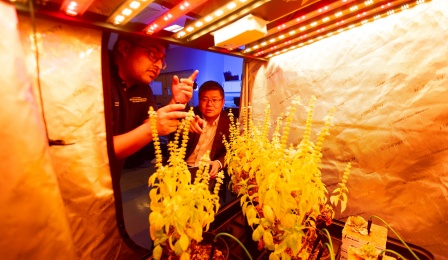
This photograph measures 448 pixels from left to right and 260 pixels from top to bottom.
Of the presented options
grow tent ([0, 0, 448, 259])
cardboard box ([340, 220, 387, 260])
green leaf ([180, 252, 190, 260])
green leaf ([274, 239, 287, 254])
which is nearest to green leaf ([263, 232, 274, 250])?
green leaf ([274, 239, 287, 254])

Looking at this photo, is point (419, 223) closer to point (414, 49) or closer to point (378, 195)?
point (378, 195)

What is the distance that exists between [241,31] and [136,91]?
1014mm

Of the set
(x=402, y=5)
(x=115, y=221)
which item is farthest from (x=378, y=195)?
(x=115, y=221)

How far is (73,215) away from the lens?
3.21ft

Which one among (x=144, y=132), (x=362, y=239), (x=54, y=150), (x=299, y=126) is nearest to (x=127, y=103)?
(x=144, y=132)

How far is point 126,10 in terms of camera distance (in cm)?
85

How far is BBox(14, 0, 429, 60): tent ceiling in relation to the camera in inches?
34.6

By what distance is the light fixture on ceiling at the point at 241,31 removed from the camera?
3.33ft

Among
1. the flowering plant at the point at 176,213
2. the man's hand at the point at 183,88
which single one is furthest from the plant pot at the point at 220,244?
the man's hand at the point at 183,88

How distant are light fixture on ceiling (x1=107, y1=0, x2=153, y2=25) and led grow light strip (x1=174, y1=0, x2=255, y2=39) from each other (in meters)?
0.29

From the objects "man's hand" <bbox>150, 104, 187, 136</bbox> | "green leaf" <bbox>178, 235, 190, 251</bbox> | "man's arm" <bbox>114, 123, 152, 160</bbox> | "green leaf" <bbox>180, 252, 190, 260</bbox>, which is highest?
"man's hand" <bbox>150, 104, 187, 136</bbox>

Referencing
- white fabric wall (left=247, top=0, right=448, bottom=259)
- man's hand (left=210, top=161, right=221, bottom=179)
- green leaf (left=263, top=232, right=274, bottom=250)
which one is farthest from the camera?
man's hand (left=210, top=161, right=221, bottom=179)

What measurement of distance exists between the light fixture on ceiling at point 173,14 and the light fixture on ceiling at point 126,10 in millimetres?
112

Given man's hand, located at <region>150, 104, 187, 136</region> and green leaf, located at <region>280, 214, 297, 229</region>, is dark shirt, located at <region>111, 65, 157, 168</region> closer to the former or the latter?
man's hand, located at <region>150, 104, 187, 136</region>
